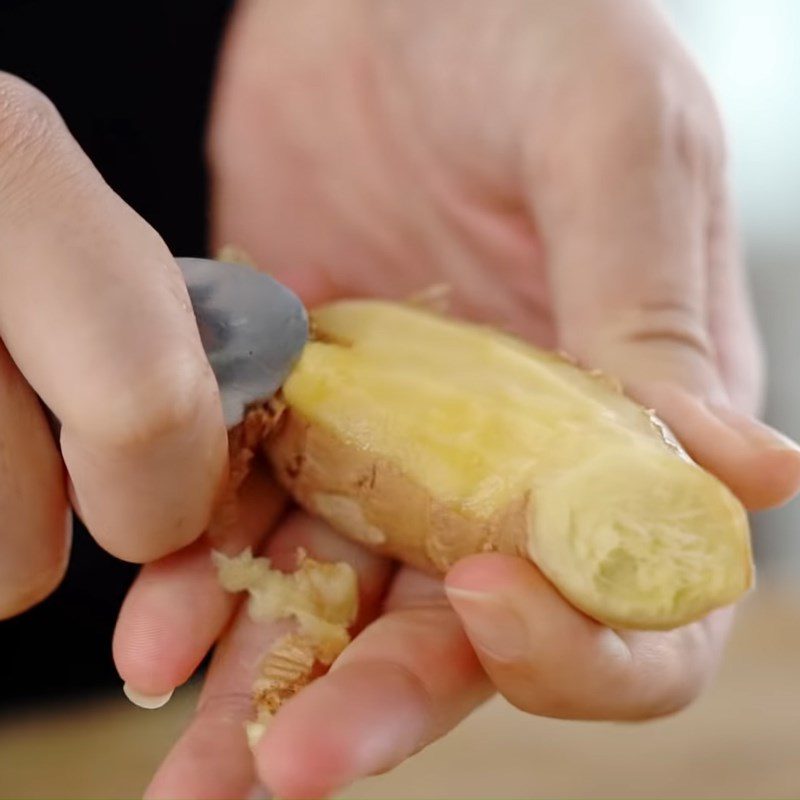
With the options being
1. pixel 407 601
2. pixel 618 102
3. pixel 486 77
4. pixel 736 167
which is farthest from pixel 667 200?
pixel 736 167

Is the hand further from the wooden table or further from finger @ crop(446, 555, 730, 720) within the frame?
the wooden table

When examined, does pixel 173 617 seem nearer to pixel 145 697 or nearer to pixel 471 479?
pixel 145 697

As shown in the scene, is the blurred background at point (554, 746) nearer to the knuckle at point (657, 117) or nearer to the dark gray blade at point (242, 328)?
the dark gray blade at point (242, 328)

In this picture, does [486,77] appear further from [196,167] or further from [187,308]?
[187,308]

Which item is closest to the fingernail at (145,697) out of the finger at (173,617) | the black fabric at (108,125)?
the finger at (173,617)

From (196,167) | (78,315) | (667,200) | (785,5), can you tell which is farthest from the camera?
(785,5)

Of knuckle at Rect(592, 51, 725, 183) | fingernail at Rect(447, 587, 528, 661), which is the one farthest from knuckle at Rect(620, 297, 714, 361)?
fingernail at Rect(447, 587, 528, 661)
